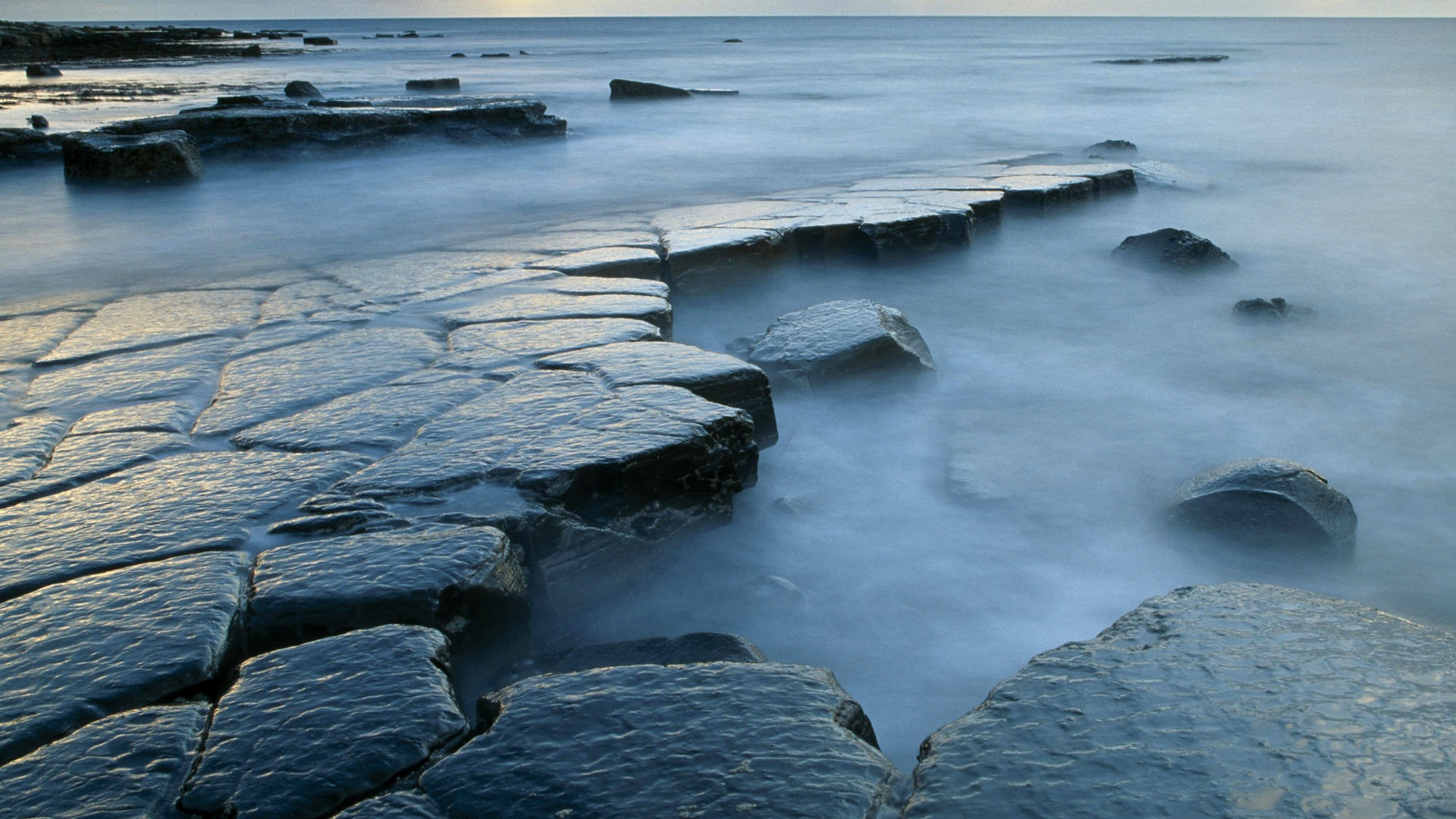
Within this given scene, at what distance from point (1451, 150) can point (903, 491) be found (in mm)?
8452

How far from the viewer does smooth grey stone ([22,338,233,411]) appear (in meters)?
2.26

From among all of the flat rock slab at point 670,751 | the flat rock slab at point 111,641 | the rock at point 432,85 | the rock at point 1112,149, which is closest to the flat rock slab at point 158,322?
the flat rock slab at point 111,641

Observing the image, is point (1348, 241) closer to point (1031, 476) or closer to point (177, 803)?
point (1031, 476)

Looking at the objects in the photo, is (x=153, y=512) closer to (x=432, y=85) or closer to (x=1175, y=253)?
(x=1175, y=253)

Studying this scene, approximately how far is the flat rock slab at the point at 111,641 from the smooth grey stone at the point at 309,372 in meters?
0.64

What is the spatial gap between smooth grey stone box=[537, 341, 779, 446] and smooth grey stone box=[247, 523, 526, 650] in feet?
2.30

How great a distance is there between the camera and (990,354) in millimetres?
3492

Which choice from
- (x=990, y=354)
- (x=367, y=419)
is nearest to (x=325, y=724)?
(x=367, y=419)

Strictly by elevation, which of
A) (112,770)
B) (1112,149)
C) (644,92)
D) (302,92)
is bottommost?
(112,770)

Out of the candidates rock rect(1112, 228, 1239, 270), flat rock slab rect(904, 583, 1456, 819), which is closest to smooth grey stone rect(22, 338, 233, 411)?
flat rock slab rect(904, 583, 1456, 819)

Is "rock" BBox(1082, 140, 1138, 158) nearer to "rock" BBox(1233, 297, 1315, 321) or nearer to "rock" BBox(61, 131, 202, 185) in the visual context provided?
"rock" BBox(1233, 297, 1315, 321)

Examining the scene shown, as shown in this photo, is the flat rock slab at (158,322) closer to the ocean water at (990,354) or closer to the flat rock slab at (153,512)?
the ocean water at (990,354)

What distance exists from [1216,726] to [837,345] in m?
1.94

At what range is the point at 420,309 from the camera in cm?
300
